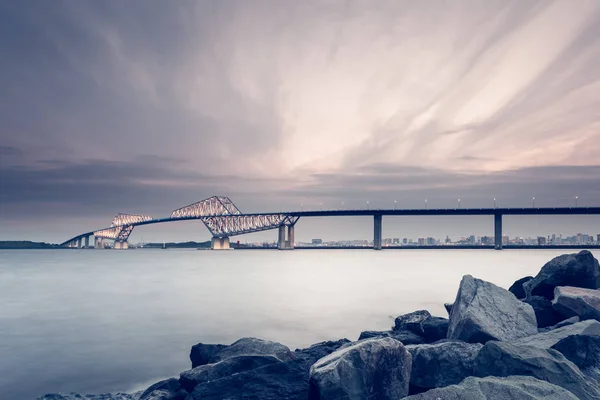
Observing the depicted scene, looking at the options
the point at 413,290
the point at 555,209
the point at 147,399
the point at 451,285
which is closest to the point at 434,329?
the point at 147,399

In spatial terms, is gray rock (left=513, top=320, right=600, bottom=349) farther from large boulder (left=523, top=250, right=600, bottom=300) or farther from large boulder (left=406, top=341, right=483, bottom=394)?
large boulder (left=523, top=250, right=600, bottom=300)

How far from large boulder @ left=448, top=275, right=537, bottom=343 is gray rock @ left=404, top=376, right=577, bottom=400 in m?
3.56

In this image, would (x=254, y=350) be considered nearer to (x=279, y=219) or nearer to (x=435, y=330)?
(x=435, y=330)

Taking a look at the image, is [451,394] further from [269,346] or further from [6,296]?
[6,296]

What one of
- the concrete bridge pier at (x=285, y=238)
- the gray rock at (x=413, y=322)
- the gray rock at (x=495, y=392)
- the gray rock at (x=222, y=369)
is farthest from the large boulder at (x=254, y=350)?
the concrete bridge pier at (x=285, y=238)

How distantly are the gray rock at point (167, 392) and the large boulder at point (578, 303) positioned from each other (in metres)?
7.50

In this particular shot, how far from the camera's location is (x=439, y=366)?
21.7ft

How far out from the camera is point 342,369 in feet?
17.9

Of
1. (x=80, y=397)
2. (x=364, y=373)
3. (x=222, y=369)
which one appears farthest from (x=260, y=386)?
(x=80, y=397)

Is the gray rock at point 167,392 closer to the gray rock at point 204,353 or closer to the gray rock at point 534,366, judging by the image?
the gray rock at point 204,353

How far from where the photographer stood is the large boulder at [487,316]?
26.7ft

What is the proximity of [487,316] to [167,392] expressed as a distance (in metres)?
5.53

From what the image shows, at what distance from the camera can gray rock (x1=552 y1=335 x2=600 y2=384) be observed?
250 inches

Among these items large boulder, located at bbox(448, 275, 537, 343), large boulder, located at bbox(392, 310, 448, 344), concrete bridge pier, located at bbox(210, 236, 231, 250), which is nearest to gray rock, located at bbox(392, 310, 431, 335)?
large boulder, located at bbox(392, 310, 448, 344)
